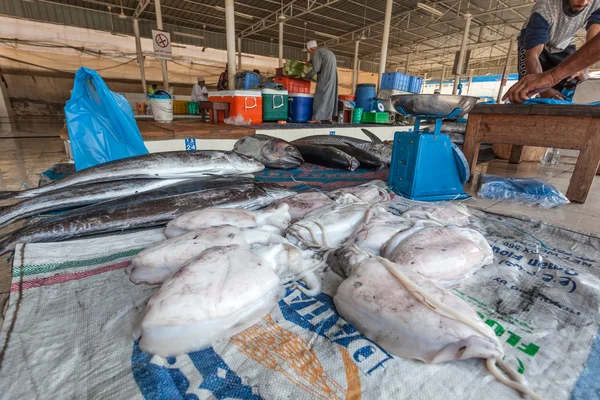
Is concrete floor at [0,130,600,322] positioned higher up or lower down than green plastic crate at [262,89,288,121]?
lower down

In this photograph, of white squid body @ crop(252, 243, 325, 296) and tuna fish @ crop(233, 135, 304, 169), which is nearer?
white squid body @ crop(252, 243, 325, 296)

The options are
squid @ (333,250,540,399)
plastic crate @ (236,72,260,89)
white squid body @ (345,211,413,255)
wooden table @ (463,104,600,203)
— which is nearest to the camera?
squid @ (333,250,540,399)

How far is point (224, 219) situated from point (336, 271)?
0.61 meters

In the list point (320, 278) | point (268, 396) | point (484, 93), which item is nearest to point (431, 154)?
point (320, 278)

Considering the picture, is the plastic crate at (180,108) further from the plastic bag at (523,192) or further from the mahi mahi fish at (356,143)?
the plastic bag at (523,192)

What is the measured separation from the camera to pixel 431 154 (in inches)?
87.4

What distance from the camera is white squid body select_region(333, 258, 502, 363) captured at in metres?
0.75

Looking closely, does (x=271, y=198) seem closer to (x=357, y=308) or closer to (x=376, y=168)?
(x=357, y=308)

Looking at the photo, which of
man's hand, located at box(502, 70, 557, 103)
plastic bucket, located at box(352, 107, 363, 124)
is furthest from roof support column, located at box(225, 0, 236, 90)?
man's hand, located at box(502, 70, 557, 103)

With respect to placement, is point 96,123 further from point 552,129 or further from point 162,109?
point 552,129

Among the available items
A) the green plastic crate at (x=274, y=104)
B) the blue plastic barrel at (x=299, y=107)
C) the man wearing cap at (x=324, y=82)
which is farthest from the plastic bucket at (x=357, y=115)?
the green plastic crate at (x=274, y=104)

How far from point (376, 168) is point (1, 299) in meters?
3.35

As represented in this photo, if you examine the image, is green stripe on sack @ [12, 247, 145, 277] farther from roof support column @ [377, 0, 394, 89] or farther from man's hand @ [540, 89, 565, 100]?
roof support column @ [377, 0, 394, 89]

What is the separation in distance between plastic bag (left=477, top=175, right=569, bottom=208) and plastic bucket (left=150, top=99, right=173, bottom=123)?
4.78 meters
